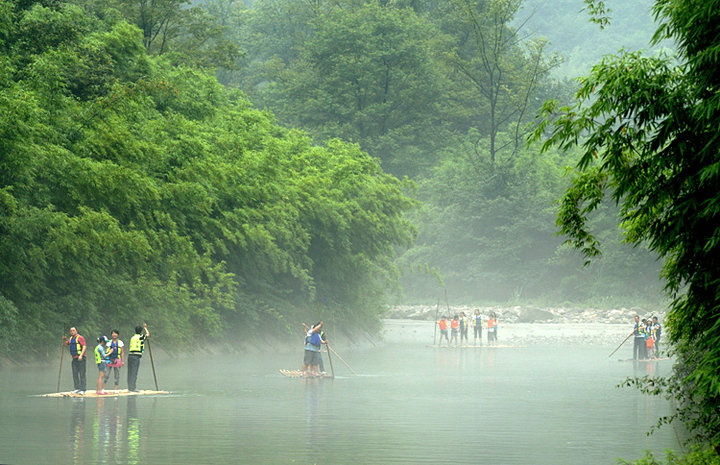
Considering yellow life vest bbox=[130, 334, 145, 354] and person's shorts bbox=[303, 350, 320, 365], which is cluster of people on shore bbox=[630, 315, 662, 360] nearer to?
person's shorts bbox=[303, 350, 320, 365]

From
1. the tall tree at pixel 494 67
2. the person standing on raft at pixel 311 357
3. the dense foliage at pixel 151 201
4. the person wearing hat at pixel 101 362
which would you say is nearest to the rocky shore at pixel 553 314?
the tall tree at pixel 494 67

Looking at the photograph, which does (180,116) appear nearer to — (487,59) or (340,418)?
(340,418)

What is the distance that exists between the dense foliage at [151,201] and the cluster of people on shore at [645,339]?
1446cm

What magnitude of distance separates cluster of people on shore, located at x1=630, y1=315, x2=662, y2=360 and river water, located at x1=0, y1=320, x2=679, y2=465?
1.12 m

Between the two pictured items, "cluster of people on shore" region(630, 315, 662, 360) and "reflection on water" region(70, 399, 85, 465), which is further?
"cluster of people on shore" region(630, 315, 662, 360)

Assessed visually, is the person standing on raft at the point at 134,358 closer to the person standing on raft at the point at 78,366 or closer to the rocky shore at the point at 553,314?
the person standing on raft at the point at 78,366

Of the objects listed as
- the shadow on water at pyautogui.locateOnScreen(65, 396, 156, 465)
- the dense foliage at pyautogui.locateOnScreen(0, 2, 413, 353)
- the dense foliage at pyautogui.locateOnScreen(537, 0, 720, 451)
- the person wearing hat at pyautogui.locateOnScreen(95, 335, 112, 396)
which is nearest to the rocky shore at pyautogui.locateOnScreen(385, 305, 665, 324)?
the dense foliage at pyautogui.locateOnScreen(0, 2, 413, 353)

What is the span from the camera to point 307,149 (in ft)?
186

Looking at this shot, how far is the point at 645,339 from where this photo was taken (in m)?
45.9

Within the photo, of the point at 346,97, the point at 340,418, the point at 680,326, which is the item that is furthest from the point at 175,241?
the point at 346,97

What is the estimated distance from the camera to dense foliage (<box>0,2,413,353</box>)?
34344mm

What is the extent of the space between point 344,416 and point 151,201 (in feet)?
53.8

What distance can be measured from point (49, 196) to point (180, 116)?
386 inches

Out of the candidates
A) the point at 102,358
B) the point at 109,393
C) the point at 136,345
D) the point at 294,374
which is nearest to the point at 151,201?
the point at 294,374
